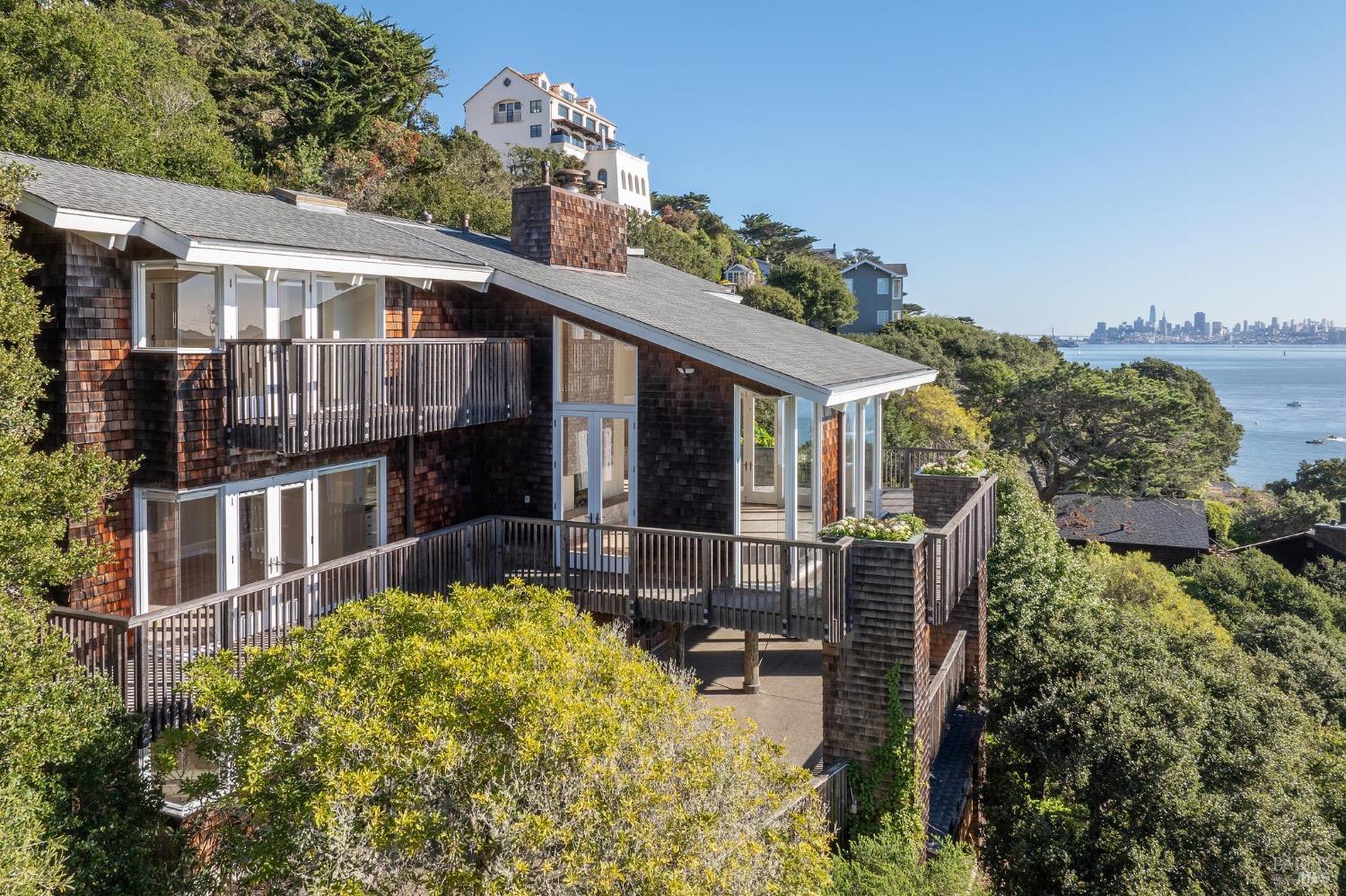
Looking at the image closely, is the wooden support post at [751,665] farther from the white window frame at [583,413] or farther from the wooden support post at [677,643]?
the white window frame at [583,413]

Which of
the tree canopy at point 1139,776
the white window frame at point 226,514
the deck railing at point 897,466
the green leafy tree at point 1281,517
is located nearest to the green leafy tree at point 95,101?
the white window frame at point 226,514

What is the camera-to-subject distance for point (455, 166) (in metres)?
43.4

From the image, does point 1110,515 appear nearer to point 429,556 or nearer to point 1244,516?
point 1244,516

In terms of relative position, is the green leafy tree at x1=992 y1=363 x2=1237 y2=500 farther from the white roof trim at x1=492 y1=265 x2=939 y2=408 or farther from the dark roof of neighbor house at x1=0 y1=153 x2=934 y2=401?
the white roof trim at x1=492 y1=265 x2=939 y2=408

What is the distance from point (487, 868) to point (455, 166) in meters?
41.8

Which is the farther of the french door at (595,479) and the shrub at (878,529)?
the french door at (595,479)

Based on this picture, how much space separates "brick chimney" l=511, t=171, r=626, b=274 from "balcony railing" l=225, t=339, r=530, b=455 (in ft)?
12.2

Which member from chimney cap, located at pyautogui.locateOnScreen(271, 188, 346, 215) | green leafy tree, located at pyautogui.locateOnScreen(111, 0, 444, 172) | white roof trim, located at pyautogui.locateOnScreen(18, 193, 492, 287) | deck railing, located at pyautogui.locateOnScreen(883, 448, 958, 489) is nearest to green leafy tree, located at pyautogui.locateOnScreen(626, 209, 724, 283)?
green leafy tree, located at pyautogui.locateOnScreen(111, 0, 444, 172)

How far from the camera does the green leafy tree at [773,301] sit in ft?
188

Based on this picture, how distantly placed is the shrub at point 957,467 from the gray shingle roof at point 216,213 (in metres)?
8.59

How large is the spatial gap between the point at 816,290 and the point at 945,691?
57.0 meters

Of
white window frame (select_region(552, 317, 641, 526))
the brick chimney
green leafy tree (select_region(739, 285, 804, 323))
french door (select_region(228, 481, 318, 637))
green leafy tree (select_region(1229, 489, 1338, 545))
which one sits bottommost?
green leafy tree (select_region(1229, 489, 1338, 545))

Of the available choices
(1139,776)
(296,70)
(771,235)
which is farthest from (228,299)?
(771,235)

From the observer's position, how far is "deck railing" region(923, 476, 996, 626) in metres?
11.5
